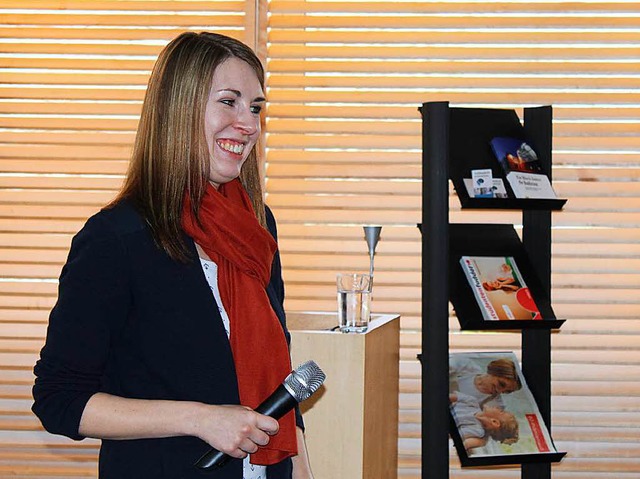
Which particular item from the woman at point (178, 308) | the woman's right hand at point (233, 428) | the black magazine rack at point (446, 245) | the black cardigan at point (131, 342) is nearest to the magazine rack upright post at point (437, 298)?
the black magazine rack at point (446, 245)

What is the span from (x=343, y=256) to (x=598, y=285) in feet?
3.60

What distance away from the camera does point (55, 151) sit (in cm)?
414

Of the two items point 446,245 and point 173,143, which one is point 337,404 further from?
point 173,143

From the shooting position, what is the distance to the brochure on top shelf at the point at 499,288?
308 cm

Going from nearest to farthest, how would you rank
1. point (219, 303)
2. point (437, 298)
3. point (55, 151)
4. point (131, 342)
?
point (131, 342)
point (219, 303)
point (437, 298)
point (55, 151)

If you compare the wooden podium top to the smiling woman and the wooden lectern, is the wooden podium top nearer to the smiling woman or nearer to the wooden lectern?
the wooden lectern

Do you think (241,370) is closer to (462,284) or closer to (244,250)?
(244,250)

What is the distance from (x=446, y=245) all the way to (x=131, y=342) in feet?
5.36

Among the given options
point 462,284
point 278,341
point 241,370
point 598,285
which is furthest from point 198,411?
point 598,285

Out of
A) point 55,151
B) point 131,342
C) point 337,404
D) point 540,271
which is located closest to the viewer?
point 131,342

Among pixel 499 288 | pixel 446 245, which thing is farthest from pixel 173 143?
pixel 499 288

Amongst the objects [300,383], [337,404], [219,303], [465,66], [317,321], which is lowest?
[337,404]

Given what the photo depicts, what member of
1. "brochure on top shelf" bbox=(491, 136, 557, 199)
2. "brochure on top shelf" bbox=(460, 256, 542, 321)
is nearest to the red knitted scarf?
"brochure on top shelf" bbox=(460, 256, 542, 321)

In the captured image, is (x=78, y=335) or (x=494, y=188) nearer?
(x=78, y=335)
